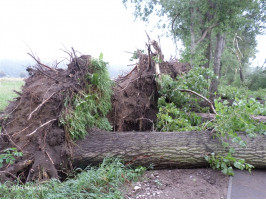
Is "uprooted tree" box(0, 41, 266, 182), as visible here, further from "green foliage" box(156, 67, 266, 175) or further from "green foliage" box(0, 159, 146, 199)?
"green foliage" box(0, 159, 146, 199)

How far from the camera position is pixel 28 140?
3.46 m


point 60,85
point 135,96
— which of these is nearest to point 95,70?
point 60,85

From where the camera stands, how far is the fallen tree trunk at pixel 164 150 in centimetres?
329

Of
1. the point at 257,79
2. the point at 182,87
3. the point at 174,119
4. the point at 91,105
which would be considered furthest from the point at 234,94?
the point at 257,79

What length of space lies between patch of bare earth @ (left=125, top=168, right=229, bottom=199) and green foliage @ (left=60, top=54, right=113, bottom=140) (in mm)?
1400

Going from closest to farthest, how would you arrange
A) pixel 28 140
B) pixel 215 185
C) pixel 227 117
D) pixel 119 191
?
pixel 119 191
pixel 215 185
pixel 227 117
pixel 28 140

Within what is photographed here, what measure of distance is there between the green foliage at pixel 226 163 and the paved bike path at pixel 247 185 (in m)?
0.11

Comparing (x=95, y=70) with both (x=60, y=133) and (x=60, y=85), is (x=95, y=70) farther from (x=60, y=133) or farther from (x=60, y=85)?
(x=60, y=133)

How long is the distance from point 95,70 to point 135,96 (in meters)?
1.41

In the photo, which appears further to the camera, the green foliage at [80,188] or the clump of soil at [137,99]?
the clump of soil at [137,99]

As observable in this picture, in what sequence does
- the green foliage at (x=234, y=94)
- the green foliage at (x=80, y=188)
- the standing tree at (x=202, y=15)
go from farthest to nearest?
the standing tree at (x=202, y=15) < the green foliage at (x=234, y=94) < the green foliage at (x=80, y=188)

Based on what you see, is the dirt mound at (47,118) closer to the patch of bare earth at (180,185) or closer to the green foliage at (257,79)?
the patch of bare earth at (180,185)

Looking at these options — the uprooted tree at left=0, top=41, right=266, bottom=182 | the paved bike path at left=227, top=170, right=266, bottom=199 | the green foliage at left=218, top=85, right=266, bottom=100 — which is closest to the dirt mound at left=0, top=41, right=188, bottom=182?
the uprooted tree at left=0, top=41, right=266, bottom=182

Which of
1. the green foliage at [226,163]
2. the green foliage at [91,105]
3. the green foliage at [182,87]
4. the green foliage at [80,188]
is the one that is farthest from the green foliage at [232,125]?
the green foliage at [91,105]
